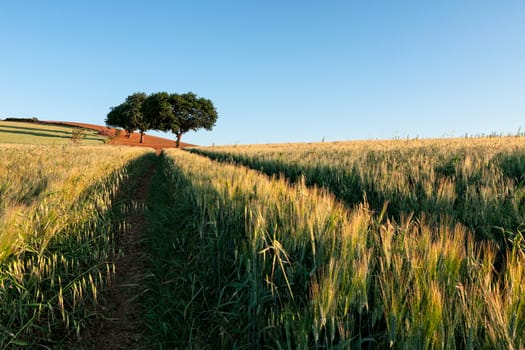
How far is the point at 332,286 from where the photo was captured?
130cm

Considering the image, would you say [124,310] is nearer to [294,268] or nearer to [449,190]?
[294,268]

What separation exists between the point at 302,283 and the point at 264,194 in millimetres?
1348

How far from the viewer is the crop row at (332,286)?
116cm

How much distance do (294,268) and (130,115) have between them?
68733 mm

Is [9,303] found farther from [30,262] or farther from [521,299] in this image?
[521,299]

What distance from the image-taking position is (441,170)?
18.2 feet

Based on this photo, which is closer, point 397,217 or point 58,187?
point 397,217

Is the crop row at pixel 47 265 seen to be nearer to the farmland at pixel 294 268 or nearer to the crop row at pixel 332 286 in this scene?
the farmland at pixel 294 268

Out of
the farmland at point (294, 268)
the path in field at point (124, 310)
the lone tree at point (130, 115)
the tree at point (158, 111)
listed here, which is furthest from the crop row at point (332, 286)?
the lone tree at point (130, 115)

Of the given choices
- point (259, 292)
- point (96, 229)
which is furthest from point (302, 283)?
point (96, 229)

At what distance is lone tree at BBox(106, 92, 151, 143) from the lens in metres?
63.0

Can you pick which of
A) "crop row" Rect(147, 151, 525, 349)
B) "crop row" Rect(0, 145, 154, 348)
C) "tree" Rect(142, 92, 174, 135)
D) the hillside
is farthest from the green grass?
"crop row" Rect(147, 151, 525, 349)

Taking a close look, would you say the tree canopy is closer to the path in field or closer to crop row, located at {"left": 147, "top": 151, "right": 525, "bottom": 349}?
the path in field

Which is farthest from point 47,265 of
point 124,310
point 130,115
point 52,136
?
point 130,115
